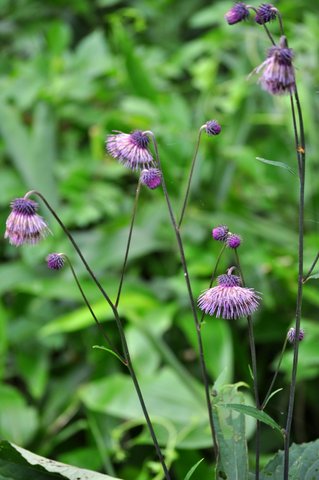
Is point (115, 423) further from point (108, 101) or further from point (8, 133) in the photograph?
point (108, 101)

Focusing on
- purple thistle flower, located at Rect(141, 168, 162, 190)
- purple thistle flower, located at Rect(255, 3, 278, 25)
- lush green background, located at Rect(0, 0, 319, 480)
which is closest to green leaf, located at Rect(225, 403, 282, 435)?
purple thistle flower, located at Rect(141, 168, 162, 190)

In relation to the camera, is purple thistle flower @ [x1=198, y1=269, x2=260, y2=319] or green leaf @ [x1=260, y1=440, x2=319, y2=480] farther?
green leaf @ [x1=260, y1=440, x2=319, y2=480]

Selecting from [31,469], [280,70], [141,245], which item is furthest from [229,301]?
[141,245]

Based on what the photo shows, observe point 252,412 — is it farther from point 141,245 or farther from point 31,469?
point 141,245

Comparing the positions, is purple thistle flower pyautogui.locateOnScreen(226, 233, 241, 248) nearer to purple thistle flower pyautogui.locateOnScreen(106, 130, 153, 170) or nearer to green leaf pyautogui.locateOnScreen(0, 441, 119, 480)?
purple thistle flower pyautogui.locateOnScreen(106, 130, 153, 170)

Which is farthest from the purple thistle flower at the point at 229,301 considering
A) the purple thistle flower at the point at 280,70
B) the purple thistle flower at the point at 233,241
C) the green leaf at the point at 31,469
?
the green leaf at the point at 31,469
